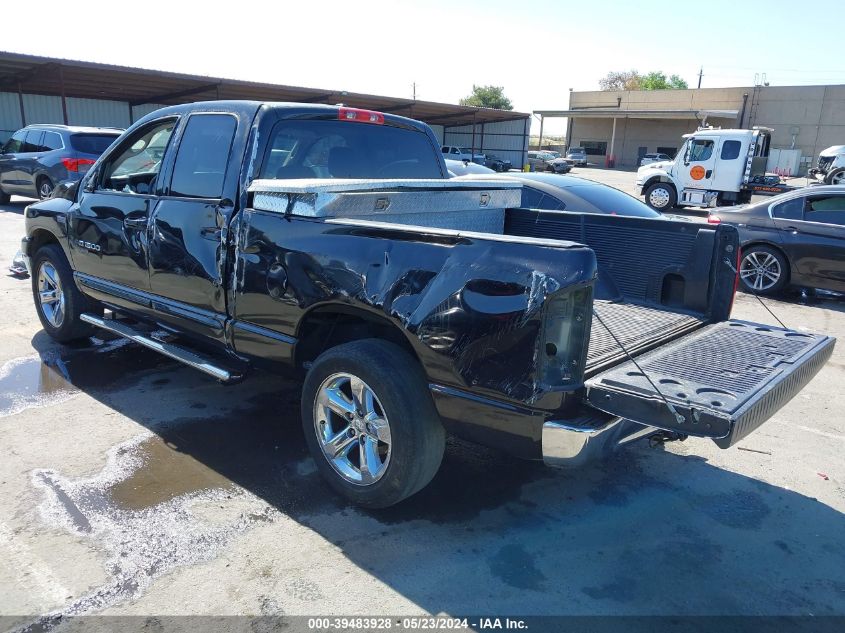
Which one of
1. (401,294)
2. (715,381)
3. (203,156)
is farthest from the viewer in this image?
(203,156)

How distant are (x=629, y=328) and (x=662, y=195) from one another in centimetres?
1832

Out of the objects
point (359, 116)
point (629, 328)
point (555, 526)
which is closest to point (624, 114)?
point (359, 116)

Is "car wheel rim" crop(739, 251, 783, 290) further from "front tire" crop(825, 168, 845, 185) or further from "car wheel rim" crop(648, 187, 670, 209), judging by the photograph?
"front tire" crop(825, 168, 845, 185)

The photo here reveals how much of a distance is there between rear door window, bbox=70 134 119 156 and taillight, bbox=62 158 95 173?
0.24m

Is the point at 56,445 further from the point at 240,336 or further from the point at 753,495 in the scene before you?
the point at 753,495

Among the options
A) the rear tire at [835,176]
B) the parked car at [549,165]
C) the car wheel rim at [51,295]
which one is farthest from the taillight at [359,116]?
the parked car at [549,165]

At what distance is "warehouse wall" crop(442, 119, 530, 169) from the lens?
4284 centimetres

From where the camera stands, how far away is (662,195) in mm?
20469

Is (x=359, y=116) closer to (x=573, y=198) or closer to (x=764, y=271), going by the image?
(x=573, y=198)

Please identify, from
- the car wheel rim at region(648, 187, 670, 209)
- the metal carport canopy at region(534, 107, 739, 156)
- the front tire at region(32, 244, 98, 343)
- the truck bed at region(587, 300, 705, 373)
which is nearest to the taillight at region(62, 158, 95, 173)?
the front tire at region(32, 244, 98, 343)

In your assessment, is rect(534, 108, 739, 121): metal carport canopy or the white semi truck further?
rect(534, 108, 739, 121): metal carport canopy

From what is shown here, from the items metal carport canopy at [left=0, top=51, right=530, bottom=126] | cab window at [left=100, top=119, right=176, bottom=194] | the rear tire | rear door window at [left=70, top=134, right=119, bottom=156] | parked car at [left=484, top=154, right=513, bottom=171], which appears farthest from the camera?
parked car at [left=484, top=154, right=513, bottom=171]

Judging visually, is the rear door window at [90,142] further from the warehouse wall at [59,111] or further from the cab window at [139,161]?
the warehouse wall at [59,111]

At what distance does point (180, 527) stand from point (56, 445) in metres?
1.37
